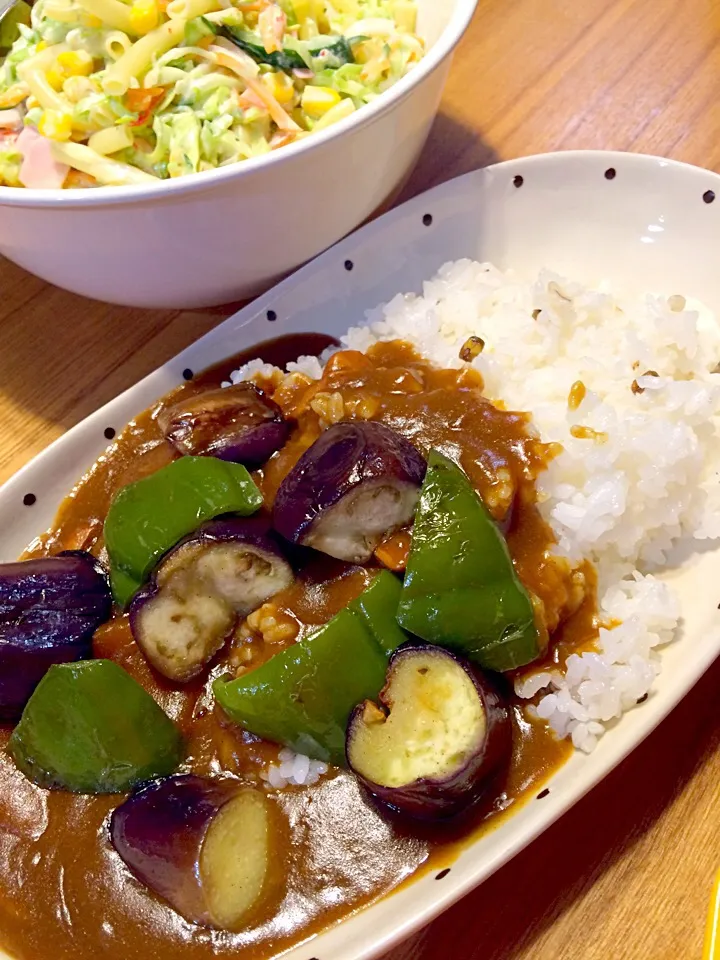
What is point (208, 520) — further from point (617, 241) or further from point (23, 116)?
point (617, 241)

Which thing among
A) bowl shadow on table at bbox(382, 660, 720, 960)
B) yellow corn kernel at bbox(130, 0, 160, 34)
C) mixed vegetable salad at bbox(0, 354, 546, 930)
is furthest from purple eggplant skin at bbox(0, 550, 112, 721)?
yellow corn kernel at bbox(130, 0, 160, 34)

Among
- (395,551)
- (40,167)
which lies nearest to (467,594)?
(395,551)

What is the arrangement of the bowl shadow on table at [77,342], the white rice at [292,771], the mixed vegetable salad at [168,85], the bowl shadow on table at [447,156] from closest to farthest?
1. the white rice at [292,771]
2. the mixed vegetable salad at [168,85]
3. the bowl shadow on table at [77,342]
4. the bowl shadow on table at [447,156]

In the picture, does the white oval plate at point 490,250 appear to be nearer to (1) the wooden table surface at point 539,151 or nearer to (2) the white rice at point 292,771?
(1) the wooden table surface at point 539,151

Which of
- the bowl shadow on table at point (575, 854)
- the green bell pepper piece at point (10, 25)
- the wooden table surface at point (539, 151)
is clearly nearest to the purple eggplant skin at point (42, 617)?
the wooden table surface at point (539, 151)

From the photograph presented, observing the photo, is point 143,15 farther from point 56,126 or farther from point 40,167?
point 40,167

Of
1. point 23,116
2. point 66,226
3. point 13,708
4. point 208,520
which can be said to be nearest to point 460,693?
point 208,520
